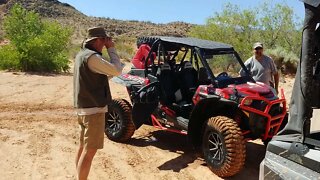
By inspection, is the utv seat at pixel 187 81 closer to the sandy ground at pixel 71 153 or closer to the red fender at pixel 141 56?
the red fender at pixel 141 56

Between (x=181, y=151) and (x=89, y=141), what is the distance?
2541 mm

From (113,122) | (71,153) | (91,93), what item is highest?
(91,93)

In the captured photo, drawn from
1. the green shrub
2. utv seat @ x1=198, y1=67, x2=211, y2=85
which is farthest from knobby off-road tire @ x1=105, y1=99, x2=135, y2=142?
the green shrub

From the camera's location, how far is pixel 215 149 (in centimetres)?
564

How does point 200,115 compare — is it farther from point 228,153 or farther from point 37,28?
point 37,28

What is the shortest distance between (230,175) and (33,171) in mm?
2566

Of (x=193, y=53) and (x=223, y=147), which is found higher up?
(x=193, y=53)

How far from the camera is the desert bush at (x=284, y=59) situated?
15.8 meters

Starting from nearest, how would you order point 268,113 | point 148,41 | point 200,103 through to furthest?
point 268,113, point 200,103, point 148,41

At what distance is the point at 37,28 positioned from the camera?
1766 centimetres

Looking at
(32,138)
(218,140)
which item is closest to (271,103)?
(218,140)

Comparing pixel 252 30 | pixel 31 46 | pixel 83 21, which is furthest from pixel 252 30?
pixel 83 21

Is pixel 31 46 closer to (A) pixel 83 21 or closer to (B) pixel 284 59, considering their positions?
(B) pixel 284 59

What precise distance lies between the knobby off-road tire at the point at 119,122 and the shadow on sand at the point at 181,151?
24 cm
